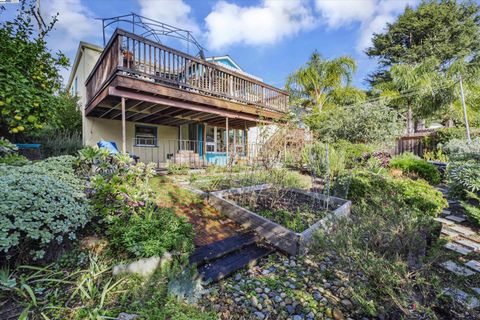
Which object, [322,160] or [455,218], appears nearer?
[455,218]

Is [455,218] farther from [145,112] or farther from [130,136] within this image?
[130,136]

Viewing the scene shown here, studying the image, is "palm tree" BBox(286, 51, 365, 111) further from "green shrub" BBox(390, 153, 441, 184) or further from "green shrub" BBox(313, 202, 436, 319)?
"green shrub" BBox(313, 202, 436, 319)

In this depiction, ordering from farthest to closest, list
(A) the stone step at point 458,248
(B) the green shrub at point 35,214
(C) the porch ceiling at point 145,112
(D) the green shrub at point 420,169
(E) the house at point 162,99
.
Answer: (C) the porch ceiling at point 145,112 → (D) the green shrub at point 420,169 → (E) the house at point 162,99 → (A) the stone step at point 458,248 → (B) the green shrub at point 35,214

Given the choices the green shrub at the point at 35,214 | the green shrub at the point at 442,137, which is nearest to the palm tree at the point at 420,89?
the green shrub at the point at 442,137

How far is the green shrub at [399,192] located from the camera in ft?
13.2

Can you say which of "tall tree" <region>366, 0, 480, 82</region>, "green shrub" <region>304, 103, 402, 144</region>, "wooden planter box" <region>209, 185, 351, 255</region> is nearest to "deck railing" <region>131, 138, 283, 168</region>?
"wooden planter box" <region>209, 185, 351, 255</region>

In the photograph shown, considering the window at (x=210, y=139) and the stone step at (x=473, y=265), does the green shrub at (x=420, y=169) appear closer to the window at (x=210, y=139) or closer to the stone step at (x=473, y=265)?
the stone step at (x=473, y=265)

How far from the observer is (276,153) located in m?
4.88

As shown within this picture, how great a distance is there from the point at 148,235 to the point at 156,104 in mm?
5275

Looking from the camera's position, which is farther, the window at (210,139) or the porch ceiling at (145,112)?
the window at (210,139)

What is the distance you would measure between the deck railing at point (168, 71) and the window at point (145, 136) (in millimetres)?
2464

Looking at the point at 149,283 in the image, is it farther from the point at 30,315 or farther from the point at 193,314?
the point at 30,315

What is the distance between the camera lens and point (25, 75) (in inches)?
166

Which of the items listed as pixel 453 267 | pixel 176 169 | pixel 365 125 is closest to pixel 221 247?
pixel 453 267
